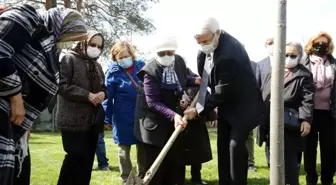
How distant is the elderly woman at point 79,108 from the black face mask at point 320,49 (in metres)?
2.61

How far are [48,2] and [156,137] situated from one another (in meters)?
16.7

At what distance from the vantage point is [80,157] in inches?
168

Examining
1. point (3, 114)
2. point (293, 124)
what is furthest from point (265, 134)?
point (3, 114)

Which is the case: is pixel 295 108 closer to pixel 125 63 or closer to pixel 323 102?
pixel 323 102

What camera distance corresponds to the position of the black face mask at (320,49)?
5285 millimetres

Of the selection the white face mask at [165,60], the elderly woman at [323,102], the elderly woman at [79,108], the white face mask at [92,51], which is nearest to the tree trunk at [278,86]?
the white face mask at [165,60]

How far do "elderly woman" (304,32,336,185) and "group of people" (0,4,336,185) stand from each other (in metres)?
0.01

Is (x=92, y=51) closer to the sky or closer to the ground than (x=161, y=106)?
closer to the sky

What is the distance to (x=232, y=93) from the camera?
395 centimetres

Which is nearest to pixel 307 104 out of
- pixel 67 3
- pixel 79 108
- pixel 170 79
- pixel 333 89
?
pixel 333 89

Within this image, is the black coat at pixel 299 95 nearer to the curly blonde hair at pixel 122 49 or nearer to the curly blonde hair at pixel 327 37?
the curly blonde hair at pixel 327 37

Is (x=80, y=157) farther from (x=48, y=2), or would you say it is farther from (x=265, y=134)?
(x=48, y=2)

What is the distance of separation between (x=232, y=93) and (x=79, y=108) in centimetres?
155

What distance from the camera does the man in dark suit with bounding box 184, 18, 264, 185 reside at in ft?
12.8
